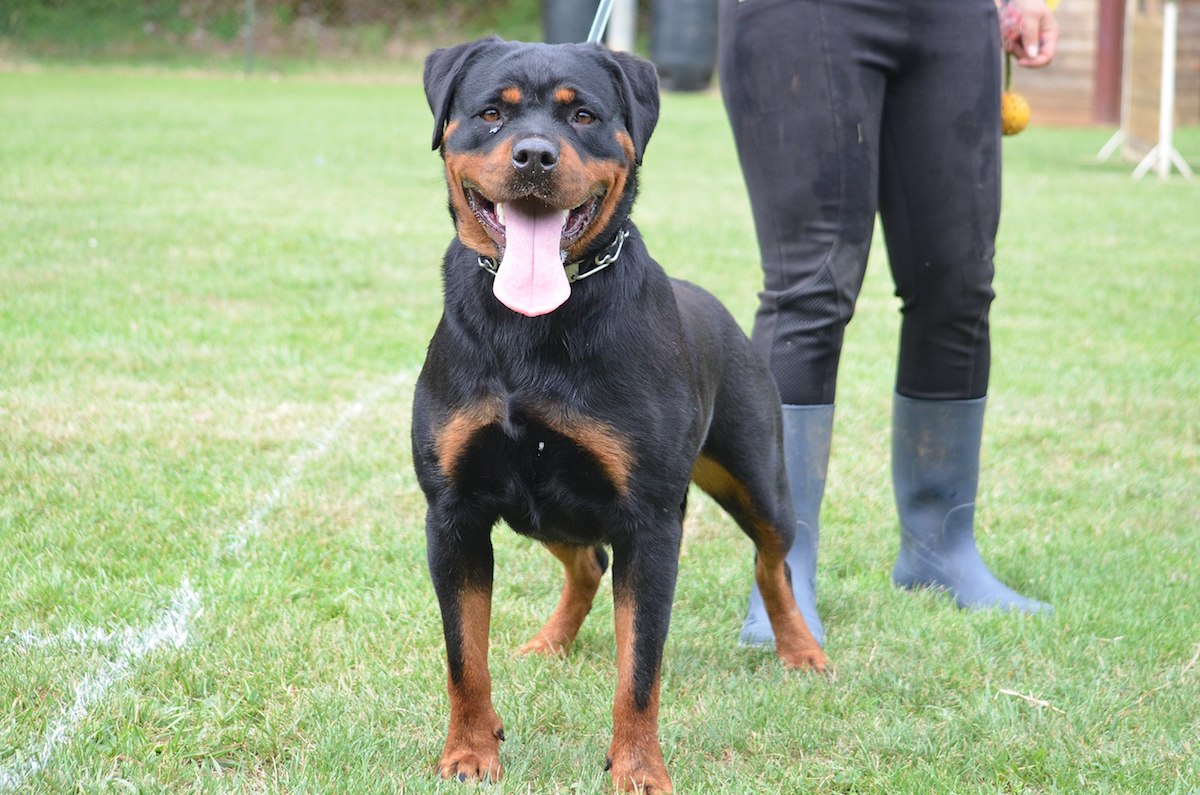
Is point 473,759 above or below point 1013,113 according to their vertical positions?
below

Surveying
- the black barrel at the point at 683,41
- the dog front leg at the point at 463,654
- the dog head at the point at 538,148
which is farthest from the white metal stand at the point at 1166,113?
the dog front leg at the point at 463,654

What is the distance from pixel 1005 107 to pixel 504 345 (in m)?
2.06

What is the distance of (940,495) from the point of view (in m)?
3.96

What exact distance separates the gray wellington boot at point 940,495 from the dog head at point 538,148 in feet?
4.73

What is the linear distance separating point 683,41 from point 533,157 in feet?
73.7

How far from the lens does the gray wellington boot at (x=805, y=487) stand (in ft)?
12.0

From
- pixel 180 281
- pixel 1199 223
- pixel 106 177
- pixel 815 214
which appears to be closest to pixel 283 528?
pixel 815 214

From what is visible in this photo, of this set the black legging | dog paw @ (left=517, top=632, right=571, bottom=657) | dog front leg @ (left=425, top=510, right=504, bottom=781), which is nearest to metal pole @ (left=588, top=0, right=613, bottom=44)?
the black legging

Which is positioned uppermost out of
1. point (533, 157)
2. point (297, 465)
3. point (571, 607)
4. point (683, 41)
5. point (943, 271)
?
point (533, 157)

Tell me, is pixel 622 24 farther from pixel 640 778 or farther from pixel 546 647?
pixel 640 778

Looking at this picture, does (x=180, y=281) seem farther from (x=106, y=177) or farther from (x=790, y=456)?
(x=790, y=456)

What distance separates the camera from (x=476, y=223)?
8.98 feet

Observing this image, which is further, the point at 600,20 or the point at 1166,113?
the point at 1166,113

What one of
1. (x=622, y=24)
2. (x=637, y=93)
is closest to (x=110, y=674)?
(x=637, y=93)
